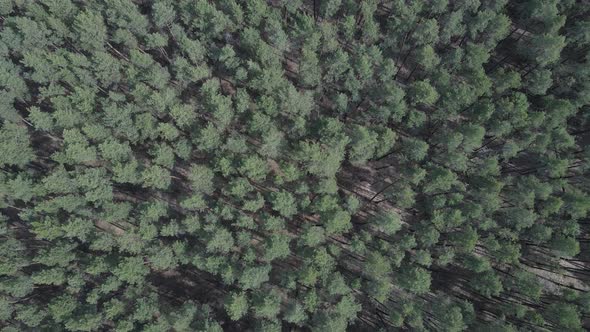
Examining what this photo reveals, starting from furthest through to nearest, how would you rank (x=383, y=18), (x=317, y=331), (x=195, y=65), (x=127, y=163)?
(x=383, y=18) → (x=195, y=65) → (x=127, y=163) → (x=317, y=331)

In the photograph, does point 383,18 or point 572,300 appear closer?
point 572,300

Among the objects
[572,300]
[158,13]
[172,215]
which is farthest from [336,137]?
[572,300]

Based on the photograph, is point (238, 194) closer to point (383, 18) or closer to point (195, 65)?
point (195, 65)

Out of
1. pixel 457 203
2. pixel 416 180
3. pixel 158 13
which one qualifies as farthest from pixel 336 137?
pixel 158 13

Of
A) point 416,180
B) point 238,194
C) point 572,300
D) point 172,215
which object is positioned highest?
point 416,180

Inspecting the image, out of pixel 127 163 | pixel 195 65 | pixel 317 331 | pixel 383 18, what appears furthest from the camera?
pixel 383 18

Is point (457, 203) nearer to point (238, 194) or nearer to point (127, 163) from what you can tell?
point (238, 194)

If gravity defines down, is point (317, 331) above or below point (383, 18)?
below
